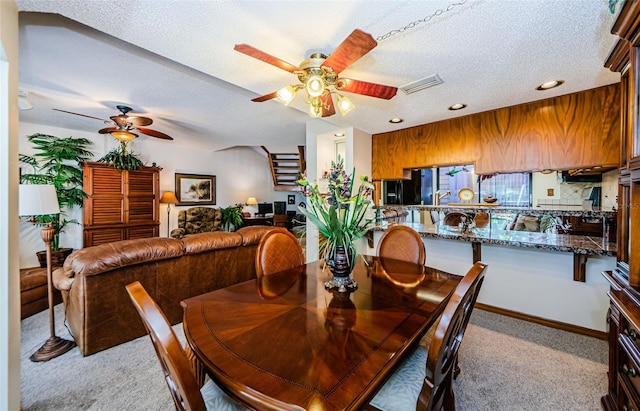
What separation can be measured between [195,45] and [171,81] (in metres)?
1.55

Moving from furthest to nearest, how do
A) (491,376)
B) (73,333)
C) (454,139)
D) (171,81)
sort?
1. (454,139)
2. (171,81)
3. (73,333)
4. (491,376)

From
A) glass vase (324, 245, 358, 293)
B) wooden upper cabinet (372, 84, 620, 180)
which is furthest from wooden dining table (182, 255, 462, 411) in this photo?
wooden upper cabinet (372, 84, 620, 180)

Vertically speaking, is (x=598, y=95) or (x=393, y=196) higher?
(x=598, y=95)

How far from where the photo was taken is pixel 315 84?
1.74 meters

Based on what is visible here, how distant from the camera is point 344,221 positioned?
148 cm

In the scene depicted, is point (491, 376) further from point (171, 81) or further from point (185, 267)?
point (171, 81)

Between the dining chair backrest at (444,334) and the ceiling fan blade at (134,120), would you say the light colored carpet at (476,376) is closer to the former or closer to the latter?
the dining chair backrest at (444,334)

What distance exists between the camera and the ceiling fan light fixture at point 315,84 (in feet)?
5.67

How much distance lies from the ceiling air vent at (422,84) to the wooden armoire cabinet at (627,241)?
3.25 ft

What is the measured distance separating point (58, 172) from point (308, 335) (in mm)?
5476

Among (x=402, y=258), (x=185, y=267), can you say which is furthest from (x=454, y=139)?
(x=185, y=267)

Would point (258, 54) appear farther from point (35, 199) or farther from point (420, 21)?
point (35, 199)

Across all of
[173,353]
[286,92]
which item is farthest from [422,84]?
[173,353]

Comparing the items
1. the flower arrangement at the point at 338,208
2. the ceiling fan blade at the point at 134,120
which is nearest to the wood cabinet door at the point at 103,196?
the ceiling fan blade at the point at 134,120
